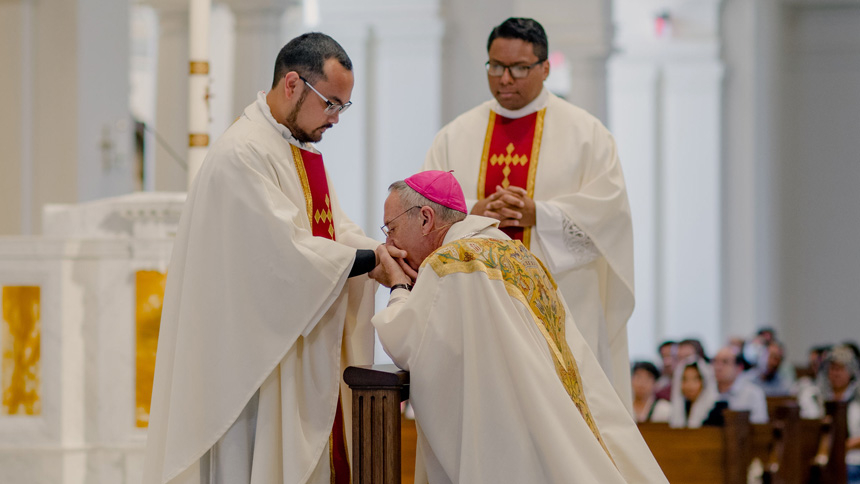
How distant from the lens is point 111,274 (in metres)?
5.38

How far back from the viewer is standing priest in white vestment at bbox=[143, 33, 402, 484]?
135 inches

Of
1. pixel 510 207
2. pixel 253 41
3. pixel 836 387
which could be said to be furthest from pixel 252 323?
pixel 836 387

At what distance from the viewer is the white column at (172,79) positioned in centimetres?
952

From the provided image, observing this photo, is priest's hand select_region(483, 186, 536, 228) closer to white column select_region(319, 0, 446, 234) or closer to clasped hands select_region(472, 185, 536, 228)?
clasped hands select_region(472, 185, 536, 228)

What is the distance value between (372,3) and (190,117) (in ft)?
13.7

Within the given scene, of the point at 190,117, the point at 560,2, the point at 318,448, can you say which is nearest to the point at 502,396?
the point at 318,448

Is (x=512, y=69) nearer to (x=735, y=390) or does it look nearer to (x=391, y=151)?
(x=391, y=151)

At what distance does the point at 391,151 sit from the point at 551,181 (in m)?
4.05

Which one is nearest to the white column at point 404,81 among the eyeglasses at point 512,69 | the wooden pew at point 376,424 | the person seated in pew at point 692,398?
the person seated in pew at point 692,398

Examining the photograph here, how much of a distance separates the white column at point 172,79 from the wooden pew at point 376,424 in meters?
6.53

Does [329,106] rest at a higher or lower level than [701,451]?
higher

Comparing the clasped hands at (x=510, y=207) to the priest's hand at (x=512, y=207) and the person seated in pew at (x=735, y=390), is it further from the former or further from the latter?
the person seated in pew at (x=735, y=390)

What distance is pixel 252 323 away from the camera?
3.43 metres

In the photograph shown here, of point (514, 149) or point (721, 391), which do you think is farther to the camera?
point (721, 391)
